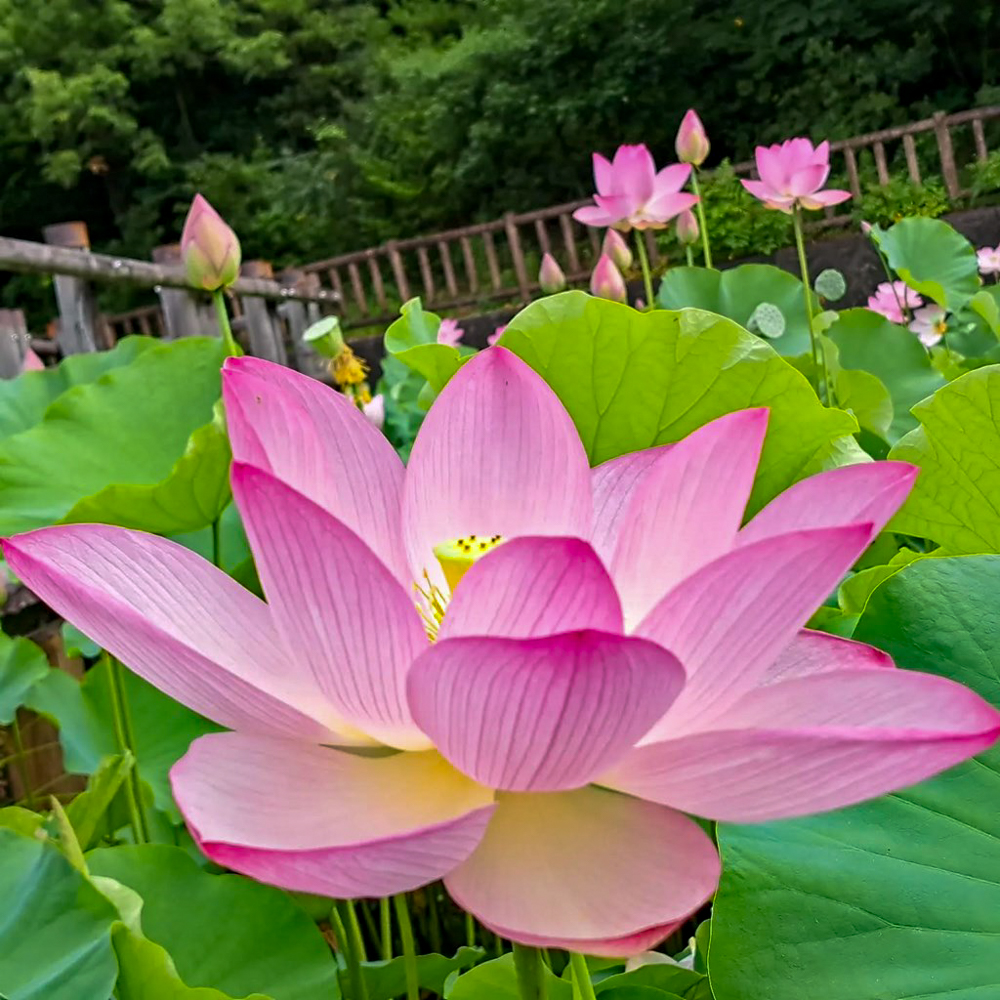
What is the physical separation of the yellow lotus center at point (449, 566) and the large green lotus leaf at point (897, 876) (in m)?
0.10

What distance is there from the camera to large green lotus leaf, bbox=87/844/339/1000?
1.24ft

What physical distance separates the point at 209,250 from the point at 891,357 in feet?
2.69

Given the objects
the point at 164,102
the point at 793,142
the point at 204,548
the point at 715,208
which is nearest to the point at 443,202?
the point at 715,208

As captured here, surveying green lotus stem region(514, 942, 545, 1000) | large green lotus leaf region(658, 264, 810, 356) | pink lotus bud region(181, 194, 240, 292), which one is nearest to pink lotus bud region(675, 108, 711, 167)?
large green lotus leaf region(658, 264, 810, 356)

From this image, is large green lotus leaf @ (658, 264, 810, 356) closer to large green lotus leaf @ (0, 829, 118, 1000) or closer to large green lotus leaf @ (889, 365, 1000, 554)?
large green lotus leaf @ (889, 365, 1000, 554)

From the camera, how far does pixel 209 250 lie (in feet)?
2.27

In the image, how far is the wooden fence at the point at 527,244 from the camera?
6.11m

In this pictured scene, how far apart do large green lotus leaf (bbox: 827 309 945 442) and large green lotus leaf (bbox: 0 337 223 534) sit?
0.76m

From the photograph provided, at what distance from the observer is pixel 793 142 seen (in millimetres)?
1328

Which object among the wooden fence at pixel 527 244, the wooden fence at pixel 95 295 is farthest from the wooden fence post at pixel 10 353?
the wooden fence at pixel 527 244

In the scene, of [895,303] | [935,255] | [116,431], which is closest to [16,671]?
[116,431]

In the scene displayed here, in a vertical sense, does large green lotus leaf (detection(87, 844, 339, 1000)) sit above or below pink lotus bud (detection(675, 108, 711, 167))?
below

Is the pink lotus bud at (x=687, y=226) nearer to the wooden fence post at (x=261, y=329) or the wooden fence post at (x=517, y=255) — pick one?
Answer: the wooden fence post at (x=261, y=329)

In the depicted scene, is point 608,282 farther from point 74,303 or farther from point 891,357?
point 74,303
